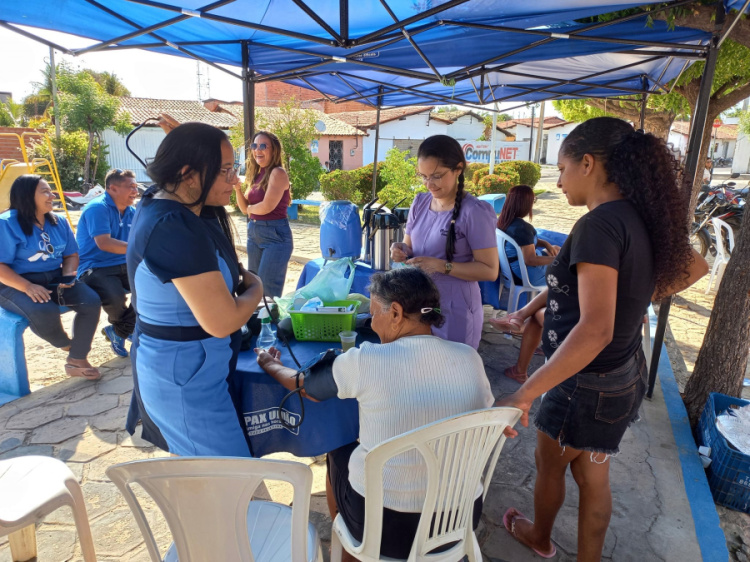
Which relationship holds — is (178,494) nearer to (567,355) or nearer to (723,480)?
(567,355)

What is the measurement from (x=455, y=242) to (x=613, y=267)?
42.7 inches

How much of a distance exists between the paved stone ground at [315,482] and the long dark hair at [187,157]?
1.75 metres

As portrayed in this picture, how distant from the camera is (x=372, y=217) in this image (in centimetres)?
312

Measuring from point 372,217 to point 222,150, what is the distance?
167cm

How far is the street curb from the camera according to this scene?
A: 7.18 feet

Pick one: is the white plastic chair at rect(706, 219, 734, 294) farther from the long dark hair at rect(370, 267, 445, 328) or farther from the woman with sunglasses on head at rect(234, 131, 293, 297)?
the long dark hair at rect(370, 267, 445, 328)

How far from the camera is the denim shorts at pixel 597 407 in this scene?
159cm

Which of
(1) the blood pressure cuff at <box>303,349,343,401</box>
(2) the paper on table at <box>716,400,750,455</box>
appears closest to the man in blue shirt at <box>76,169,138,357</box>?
(1) the blood pressure cuff at <box>303,349,343,401</box>

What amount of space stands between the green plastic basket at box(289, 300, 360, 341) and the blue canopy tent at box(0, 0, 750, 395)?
1.76m

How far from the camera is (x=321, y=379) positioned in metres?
1.49

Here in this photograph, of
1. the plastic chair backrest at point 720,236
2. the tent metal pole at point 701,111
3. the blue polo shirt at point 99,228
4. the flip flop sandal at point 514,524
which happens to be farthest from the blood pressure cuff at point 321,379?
the plastic chair backrest at point 720,236

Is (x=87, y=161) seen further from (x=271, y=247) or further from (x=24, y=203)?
(x=271, y=247)

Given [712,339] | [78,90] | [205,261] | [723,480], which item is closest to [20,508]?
[205,261]

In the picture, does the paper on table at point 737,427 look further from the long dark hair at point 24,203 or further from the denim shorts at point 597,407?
the long dark hair at point 24,203
